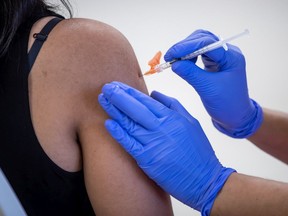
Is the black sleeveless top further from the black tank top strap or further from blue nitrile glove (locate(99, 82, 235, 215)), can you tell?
blue nitrile glove (locate(99, 82, 235, 215))

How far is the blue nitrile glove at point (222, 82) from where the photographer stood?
2.68 feet

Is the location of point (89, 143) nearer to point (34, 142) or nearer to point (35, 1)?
point (34, 142)

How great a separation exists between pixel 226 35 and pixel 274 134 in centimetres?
96

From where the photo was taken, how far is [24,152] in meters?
0.57

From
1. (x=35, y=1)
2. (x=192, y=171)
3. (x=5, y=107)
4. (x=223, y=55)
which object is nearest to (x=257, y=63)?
(x=223, y=55)

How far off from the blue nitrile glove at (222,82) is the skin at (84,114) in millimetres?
275

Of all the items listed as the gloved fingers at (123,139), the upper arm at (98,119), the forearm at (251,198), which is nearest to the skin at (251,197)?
the forearm at (251,198)

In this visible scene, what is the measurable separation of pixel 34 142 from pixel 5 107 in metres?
0.11

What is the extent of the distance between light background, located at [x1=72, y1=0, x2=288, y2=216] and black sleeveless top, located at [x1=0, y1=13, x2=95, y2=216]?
1318 millimetres

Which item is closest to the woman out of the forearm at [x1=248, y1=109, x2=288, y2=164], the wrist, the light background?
the wrist

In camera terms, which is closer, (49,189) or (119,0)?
(49,189)

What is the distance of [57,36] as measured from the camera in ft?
1.95

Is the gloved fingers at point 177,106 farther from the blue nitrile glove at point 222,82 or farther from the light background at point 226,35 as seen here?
the light background at point 226,35

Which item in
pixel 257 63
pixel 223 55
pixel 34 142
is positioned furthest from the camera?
pixel 257 63
